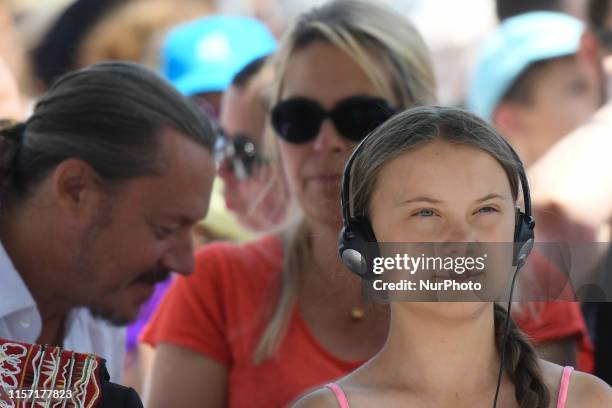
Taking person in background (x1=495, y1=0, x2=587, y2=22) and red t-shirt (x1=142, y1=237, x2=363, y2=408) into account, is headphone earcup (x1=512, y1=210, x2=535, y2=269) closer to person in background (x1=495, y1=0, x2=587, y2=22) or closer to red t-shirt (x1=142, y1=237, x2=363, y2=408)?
red t-shirt (x1=142, y1=237, x2=363, y2=408)

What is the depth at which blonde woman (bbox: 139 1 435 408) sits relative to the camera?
8.82 ft

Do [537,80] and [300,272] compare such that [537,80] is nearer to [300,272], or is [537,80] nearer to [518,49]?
[518,49]

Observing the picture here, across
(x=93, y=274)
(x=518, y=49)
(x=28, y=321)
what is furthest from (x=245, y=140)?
(x=28, y=321)

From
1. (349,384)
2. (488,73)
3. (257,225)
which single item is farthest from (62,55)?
(349,384)

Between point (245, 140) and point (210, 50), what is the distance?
72cm

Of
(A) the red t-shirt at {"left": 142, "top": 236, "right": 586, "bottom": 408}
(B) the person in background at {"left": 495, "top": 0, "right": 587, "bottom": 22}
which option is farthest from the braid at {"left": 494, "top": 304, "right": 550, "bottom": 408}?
(B) the person in background at {"left": 495, "top": 0, "right": 587, "bottom": 22}

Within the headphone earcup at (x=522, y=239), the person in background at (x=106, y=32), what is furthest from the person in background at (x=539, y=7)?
the headphone earcup at (x=522, y=239)

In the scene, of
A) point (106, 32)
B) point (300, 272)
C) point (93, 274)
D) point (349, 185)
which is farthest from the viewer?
point (106, 32)

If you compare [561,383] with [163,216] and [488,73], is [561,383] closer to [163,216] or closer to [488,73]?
[163,216]

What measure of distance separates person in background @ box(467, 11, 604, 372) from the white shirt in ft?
4.18

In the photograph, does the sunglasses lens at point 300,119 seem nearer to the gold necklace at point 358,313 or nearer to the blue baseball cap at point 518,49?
the gold necklace at point 358,313

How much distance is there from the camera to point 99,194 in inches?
102

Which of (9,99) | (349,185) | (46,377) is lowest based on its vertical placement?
(46,377)

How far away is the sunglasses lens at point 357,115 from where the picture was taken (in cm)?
276
